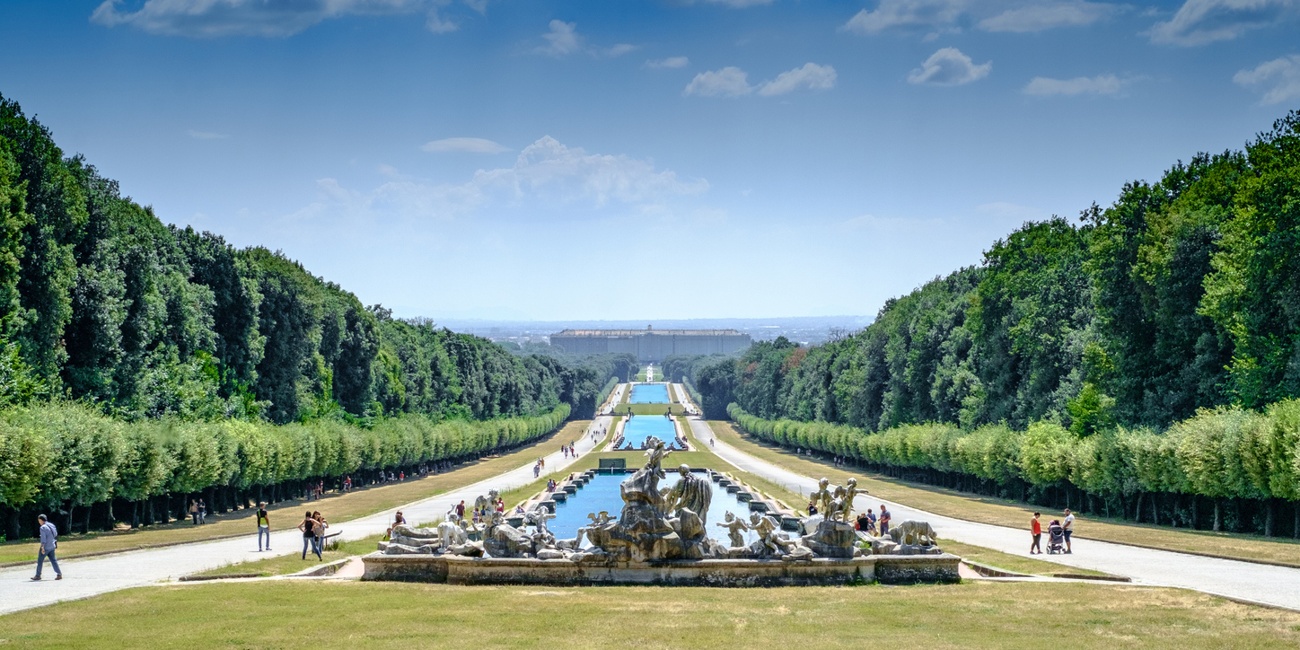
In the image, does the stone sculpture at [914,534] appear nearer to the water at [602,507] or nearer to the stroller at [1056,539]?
the stroller at [1056,539]

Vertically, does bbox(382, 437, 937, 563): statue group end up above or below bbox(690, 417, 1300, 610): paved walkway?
above

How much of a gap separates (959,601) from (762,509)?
1240 inches

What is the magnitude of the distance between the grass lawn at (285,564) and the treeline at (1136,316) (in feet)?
102

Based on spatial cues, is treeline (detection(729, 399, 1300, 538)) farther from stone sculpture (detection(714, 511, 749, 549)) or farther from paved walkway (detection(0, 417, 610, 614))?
paved walkway (detection(0, 417, 610, 614))

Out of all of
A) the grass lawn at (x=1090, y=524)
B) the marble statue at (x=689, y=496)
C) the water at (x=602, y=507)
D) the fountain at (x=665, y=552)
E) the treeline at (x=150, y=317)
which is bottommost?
the water at (x=602, y=507)

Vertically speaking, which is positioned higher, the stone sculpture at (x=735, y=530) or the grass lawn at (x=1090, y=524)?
the stone sculpture at (x=735, y=530)

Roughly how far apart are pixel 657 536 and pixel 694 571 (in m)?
1.08

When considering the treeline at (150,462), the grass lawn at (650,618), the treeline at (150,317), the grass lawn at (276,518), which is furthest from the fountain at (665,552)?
the treeline at (150,317)

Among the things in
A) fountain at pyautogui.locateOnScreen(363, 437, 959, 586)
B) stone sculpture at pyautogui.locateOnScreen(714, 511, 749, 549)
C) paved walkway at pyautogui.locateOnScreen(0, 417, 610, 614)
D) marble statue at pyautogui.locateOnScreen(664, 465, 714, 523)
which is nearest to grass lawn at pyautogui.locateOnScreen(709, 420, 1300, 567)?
fountain at pyautogui.locateOnScreen(363, 437, 959, 586)

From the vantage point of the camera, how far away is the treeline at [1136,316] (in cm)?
4744

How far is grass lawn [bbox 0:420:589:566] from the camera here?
1521 inches

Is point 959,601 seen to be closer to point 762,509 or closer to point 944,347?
point 762,509

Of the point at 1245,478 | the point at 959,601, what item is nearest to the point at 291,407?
the point at 1245,478

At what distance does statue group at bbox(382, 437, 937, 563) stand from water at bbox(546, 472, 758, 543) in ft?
50.9
